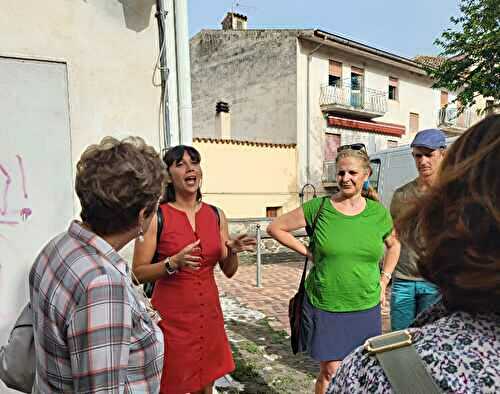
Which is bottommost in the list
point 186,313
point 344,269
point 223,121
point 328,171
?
point 186,313

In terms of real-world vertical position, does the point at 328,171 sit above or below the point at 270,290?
above

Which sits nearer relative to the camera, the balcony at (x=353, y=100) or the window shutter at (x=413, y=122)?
the balcony at (x=353, y=100)

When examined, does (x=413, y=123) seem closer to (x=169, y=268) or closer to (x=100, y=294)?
(x=169, y=268)

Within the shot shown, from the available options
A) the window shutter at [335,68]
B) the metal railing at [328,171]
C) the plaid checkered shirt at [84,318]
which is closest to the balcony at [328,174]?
the metal railing at [328,171]

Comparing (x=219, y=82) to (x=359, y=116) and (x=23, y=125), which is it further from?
(x=23, y=125)

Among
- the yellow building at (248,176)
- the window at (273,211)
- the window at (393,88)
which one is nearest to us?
the yellow building at (248,176)

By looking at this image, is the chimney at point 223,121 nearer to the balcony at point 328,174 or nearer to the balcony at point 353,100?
the balcony at point 353,100

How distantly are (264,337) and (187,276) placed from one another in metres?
2.83

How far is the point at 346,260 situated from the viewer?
246 centimetres

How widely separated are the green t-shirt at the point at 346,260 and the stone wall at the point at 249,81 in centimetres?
1607

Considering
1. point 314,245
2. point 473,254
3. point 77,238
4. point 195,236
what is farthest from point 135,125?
point 473,254

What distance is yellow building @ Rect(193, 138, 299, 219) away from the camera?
1570cm

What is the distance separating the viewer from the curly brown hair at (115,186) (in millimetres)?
1343

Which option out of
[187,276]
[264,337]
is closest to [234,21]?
[264,337]
